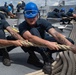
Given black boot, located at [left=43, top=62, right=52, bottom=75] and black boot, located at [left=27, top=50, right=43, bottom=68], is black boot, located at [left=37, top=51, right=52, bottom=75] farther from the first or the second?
black boot, located at [left=27, top=50, right=43, bottom=68]

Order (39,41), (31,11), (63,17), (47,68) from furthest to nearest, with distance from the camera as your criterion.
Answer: (63,17) → (31,11) → (47,68) → (39,41)

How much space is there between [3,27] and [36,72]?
789 mm

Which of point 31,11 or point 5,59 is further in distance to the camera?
point 5,59

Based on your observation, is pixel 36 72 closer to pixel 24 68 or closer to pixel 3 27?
pixel 24 68

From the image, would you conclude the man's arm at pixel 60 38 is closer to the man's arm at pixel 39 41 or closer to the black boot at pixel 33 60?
the man's arm at pixel 39 41

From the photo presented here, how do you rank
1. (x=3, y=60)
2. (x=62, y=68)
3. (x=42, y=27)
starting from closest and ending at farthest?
(x=62, y=68)
(x=42, y=27)
(x=3, y=60)

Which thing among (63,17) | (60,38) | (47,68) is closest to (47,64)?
(47,68)

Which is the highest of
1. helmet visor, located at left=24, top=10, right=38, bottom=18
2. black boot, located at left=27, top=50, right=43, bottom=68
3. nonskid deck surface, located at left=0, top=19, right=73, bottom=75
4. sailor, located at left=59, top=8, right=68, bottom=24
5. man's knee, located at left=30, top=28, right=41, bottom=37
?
helmet visor, located at left=24, top=10, right=38, bottom=18

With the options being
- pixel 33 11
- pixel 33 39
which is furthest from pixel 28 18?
pixel 33 39

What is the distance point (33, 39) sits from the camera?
2.62m

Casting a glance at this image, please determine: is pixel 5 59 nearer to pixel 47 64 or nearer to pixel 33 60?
pixel 33 60

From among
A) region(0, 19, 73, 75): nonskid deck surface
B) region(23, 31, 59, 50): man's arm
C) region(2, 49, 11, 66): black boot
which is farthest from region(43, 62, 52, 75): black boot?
region(2, 49, 11, 66): black boot

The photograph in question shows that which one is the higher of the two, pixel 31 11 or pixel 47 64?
pixel 31 11

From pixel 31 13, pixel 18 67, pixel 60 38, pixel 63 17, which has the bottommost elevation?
pixel 63 17
